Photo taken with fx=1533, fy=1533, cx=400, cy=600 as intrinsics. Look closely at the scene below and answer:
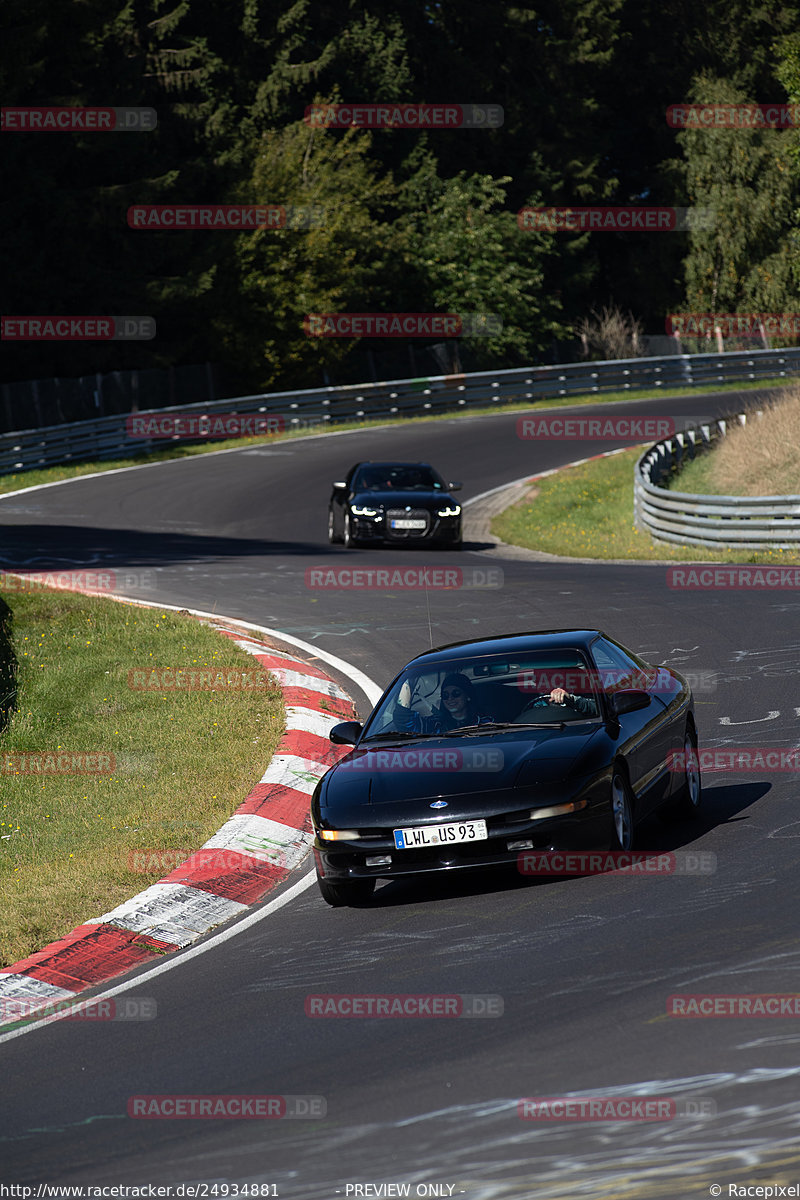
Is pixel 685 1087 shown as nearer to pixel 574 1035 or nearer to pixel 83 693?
pixel 574 1035

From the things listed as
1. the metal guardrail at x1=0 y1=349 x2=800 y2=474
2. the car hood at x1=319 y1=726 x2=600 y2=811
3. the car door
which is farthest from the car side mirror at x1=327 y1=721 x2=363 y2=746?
the metal guardrail at x1=0 y1=349 x2=800 y2=474

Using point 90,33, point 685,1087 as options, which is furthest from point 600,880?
point 90,33

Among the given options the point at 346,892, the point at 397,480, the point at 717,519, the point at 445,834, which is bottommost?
the point at 346,892

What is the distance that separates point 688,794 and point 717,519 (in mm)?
15527

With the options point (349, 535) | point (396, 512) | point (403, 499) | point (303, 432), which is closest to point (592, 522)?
point (403, 499)

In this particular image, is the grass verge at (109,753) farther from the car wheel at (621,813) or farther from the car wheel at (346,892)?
the car wheel at (621,813)

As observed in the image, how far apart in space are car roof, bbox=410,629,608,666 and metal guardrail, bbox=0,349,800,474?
97.8ft

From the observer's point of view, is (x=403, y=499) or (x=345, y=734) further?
(x=403, y=499)

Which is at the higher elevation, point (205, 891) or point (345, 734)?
point (345, 734)

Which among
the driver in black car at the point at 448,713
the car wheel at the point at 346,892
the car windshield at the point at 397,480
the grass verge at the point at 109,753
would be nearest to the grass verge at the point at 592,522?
the car windshield at the point at 397,480

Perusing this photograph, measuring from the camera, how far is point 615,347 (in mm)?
67062

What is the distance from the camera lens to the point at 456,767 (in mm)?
8391

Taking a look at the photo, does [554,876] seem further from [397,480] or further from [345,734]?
[397,480]

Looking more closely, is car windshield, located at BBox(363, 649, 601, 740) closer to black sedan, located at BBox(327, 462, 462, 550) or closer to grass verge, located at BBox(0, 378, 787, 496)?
black sedan, located at BBox(327, 462, 462, 550)
